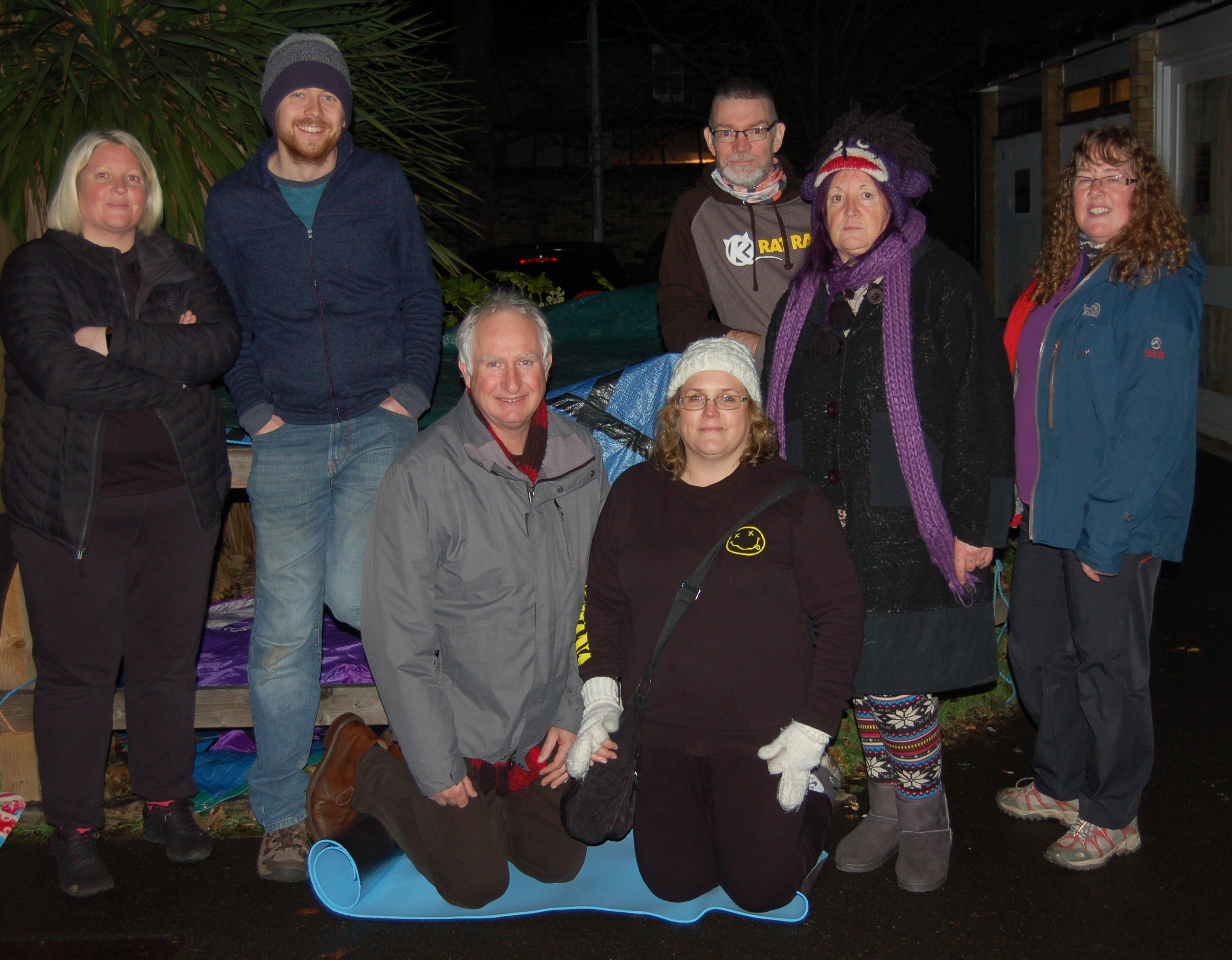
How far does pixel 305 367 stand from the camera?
340 centimetres

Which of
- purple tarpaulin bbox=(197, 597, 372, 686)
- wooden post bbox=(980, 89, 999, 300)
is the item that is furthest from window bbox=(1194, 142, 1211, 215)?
purple tarpaulin bbox=(197, 597, 372, 686)

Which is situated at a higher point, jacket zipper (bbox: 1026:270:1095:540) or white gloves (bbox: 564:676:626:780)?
jacket zipper (bbox: 1026:270:1095:540)

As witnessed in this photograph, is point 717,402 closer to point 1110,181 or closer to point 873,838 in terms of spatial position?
point 1110,181

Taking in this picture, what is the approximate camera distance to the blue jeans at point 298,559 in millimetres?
3420

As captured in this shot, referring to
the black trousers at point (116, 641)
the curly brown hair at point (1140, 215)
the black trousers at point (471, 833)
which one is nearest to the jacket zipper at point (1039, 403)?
the curly brown hair at point (1140, 215)

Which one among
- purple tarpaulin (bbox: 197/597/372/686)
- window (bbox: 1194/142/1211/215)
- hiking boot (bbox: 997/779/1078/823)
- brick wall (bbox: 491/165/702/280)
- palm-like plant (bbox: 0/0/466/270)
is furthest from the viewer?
brick wall (bbox: 491/165/702/280)

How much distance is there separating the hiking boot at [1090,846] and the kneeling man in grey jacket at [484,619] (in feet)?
4.77

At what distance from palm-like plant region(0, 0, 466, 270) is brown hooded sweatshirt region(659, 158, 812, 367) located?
1.75 metres

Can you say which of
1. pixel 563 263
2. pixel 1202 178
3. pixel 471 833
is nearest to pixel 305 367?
pixel 471 833

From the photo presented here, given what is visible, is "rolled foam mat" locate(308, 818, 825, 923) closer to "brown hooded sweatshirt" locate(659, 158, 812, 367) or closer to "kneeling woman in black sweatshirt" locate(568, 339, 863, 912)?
"kneeling woman in black sweatshirt" locate(568, 339, 863, 912)

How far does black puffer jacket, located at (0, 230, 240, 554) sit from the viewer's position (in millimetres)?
3164

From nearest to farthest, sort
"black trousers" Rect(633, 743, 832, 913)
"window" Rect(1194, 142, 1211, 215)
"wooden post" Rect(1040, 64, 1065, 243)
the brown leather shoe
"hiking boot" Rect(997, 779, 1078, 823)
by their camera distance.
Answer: "black trousers" Rect(633, 743, 832, 913)
the brown leather shoe
"hiking boot" Rect(997, 779, 1078, 823)
"window" Rect(1194, 142, 1211, 215)
"wooden post" Rect(1040, 64, 1065, 243)

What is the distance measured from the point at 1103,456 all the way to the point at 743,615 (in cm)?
110

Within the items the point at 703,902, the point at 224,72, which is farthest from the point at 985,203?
the point at 703,902
